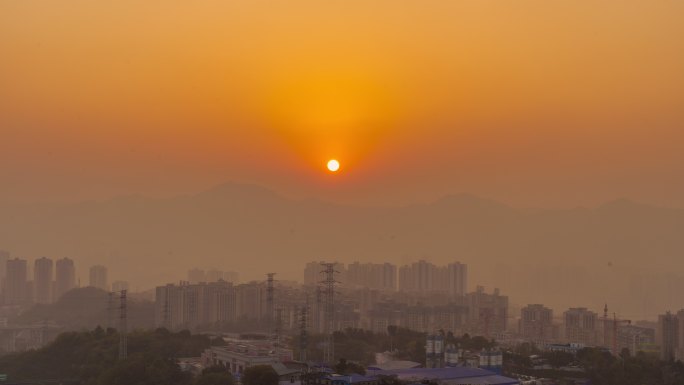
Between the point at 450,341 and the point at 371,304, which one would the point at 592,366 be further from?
the point at 371,304

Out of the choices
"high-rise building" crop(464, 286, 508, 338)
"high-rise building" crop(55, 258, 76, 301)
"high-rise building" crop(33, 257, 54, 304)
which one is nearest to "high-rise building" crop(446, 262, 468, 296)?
"high-rise building" crop(464, 286, 508, 338)

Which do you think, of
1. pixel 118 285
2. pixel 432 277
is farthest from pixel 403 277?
pixel 118 285

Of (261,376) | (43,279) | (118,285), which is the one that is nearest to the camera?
(261,376)

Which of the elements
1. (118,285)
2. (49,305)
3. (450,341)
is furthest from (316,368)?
(118,285)

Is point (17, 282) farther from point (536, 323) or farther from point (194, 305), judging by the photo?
point (536, 323)

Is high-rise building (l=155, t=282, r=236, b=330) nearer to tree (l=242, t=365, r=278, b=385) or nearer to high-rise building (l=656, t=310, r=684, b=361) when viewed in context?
high-rise building (l=656, t=310, r=684, b=361)

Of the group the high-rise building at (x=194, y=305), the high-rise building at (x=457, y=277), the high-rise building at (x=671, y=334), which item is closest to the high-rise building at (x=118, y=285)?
the high-rise building at (x=194, y=305)
